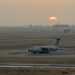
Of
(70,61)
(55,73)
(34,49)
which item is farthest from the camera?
(34,49)

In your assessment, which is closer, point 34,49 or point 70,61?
point 70,61

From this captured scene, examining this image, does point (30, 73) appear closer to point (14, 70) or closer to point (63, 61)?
point (14, 70)

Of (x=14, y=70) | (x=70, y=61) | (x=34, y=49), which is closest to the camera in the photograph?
(x=14, y=70)

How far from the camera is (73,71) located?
43.2 meters

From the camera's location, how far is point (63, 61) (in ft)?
187

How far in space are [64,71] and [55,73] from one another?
1.81 m

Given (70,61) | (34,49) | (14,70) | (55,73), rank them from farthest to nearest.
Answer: (34,49)
(70,61)
(14,70)
(55,73)

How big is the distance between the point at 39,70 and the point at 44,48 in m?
29.1

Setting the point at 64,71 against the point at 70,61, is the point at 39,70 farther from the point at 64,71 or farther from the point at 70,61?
the point at 70,61

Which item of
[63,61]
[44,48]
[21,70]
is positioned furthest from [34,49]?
[21,70]

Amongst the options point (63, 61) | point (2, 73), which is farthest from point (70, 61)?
point (2, 73)

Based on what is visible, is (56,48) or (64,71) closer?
(64,71)

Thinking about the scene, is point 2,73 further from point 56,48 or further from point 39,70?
point 56,48

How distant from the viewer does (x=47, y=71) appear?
43.8m
